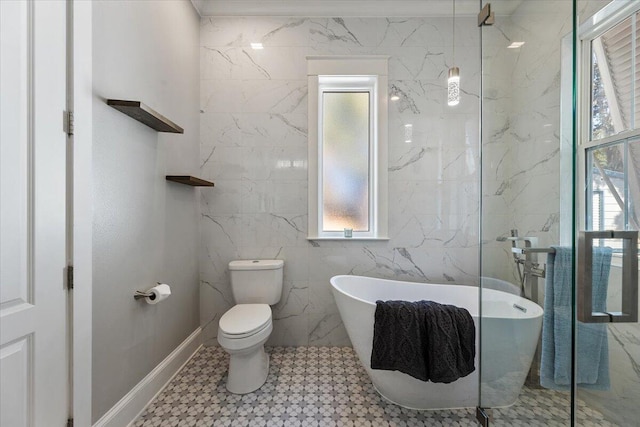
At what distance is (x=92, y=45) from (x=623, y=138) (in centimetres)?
240

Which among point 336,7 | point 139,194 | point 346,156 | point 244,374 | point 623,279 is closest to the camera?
point 623,279

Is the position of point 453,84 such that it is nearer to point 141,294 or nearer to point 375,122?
Answer: point 375,122

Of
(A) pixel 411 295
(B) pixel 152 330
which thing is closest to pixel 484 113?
(A) pixel 411 295

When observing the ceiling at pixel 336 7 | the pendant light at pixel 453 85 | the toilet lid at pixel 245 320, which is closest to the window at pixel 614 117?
the pendant light at pixel 453 85

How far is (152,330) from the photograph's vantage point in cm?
171

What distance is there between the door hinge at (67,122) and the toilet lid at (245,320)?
4.24ft

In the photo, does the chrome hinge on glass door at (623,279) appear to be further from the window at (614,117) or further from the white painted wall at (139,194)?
the white painted wall at (139,194)

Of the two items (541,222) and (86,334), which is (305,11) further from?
(86,334)

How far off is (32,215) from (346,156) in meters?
2.09

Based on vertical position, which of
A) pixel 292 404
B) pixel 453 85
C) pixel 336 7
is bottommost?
pixel 292 404

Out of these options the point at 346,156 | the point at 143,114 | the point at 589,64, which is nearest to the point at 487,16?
the point at 589,64

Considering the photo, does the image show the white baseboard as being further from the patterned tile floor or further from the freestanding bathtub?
the freestanding bathtub

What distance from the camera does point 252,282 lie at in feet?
7.25

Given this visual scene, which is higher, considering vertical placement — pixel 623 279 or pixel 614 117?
pixel 614 117
